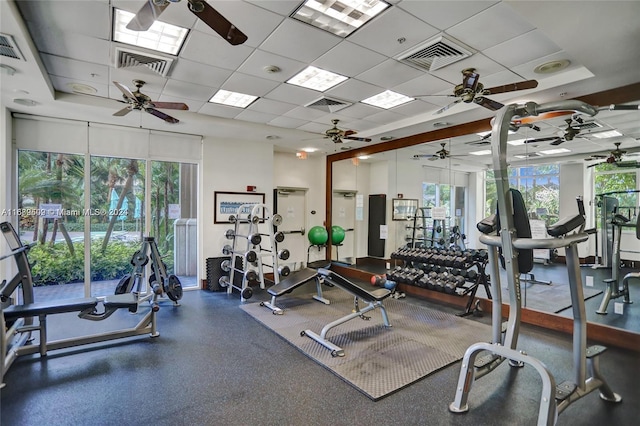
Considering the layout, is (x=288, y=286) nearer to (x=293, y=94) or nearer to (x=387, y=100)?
(x=293, y=94)

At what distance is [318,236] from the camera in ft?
24.6

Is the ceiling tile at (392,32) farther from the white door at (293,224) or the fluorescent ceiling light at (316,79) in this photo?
the white door at (293,224)

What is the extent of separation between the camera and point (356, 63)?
11.3 ft

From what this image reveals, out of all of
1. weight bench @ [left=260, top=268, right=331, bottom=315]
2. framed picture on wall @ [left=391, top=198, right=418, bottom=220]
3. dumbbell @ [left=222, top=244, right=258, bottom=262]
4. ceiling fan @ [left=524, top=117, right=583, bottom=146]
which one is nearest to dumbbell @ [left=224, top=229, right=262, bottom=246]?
dumbbell @ [left=222, top=244, right=258, bottom=262]

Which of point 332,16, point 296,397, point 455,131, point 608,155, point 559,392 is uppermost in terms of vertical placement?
point 332,16

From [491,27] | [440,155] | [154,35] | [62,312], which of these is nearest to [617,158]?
[440,155]

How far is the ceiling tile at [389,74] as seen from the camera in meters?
3.46

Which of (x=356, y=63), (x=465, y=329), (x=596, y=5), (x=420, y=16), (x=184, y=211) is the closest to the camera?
(x=596, y=5)

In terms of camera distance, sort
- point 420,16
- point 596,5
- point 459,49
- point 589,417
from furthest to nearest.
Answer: point 459,49 → point 420,16 → point 589,417 → point 596,5

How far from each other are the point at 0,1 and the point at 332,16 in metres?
2.33

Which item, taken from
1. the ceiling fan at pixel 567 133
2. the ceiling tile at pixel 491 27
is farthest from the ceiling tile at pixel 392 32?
the ceiling fan at pixel 567 133

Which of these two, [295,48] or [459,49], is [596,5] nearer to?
[459,49]

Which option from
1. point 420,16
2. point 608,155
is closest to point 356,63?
point 420,16

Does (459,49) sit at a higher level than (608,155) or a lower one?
higher
